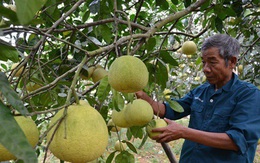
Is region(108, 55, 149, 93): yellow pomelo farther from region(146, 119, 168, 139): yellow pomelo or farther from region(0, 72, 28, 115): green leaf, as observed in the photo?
region(146, 119, 168, 139): yellow pomelo

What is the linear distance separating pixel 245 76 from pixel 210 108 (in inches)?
45.5

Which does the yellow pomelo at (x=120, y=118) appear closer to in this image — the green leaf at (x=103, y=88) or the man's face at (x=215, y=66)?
the green leaf at (x=103, y=88)

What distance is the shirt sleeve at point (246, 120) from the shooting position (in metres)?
1.67

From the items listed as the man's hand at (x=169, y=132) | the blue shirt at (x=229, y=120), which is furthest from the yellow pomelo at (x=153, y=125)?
the blue shirt at (x=229, y=120)

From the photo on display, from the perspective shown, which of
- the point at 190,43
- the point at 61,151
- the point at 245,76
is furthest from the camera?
the point at 245,76

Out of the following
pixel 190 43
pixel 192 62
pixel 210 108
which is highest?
pixel 190 43

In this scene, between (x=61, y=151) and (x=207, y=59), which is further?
(x=207, y=59)

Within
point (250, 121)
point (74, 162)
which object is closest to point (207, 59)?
point (250, 121)

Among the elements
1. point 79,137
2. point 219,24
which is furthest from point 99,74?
point 79,137

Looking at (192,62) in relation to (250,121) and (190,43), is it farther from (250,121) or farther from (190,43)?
(250,121)

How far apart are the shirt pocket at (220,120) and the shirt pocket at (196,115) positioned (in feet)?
0.45

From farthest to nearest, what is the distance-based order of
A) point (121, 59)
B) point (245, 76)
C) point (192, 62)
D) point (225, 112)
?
point (192, 62), point (245, 76), point (225, 112), point (121, 59)

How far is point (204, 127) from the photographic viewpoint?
1941 mm

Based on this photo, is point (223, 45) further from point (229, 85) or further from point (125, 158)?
point (125, 158)
